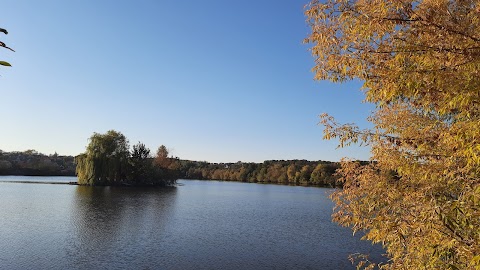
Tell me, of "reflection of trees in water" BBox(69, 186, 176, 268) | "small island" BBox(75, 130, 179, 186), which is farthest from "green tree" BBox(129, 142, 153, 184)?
"reflection of trees in water" BBox(69, 186, 176, 268)

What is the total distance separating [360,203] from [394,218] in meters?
1.71

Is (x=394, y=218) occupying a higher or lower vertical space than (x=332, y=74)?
lower

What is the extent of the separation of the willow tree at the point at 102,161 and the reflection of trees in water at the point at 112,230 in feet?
90.5

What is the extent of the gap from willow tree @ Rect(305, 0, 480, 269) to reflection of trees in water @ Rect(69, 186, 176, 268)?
15.2m

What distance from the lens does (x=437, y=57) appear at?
4.33 m

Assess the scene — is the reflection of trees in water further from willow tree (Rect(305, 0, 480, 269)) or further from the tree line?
the tree line

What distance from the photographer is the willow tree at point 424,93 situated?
13.1ft

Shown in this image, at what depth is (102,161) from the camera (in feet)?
216

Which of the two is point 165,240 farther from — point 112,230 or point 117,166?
point 117,166

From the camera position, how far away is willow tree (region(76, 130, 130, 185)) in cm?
6475

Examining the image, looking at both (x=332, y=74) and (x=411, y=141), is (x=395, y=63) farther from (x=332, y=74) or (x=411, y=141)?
(x=411, y=141)

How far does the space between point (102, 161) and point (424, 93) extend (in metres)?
67.0

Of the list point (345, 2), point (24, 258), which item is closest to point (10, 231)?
point (24, 258)

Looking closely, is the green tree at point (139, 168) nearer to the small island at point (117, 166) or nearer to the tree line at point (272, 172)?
the small island at point (117, 166)
